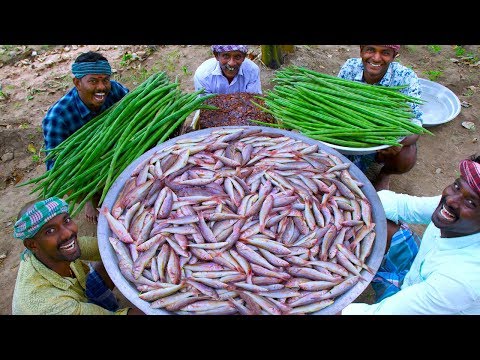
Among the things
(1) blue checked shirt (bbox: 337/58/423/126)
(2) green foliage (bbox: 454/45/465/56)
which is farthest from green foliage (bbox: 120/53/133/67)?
(2) green foliage (bbox: 454/45/465/56)

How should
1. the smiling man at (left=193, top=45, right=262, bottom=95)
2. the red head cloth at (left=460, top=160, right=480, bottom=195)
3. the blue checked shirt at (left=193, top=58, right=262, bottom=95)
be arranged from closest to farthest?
the red head cloth at (left=460, top=160, right=480, bottom=195)
the smiling man at (left=193, top=45, right=262, bottom=95)
the blue checked shirt at (left=193, top=58, right=262, bottom=95)

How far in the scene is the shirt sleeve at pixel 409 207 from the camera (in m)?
3.17

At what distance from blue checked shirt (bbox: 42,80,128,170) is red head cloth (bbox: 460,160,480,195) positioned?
319 cm

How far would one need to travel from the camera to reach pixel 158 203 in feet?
9.07

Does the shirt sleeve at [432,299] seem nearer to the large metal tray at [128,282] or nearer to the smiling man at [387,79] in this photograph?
the large metal tray at [128,282]

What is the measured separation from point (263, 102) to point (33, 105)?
3816 mm

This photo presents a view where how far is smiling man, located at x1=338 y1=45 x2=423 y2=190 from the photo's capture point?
387 centimetres

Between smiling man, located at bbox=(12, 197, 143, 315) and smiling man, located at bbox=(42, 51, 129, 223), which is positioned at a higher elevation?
A: smiling man, located at bbox=(42, 51, 129, 223)

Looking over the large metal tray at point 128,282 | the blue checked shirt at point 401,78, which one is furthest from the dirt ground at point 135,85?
the large metal tray at point 128,282

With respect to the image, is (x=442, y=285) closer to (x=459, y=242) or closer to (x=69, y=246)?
(x=459, y=242)

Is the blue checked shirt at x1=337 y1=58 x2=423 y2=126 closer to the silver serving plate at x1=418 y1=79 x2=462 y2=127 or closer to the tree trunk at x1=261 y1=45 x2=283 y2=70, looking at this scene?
the silver serving plate at x1=418 y1=79 x2=462 y2=127

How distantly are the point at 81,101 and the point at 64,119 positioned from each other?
0.76ft

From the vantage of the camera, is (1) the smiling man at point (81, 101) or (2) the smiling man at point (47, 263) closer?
(2) the smiling man at point (47, 263)

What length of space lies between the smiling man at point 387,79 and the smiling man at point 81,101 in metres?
2.44
